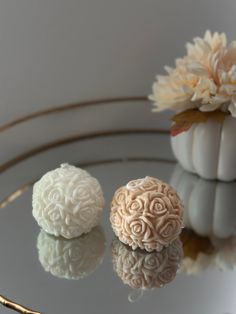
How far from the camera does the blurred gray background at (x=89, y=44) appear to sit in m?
0.84

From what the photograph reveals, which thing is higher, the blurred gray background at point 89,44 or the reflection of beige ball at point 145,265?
the blurred gray background at point 89,44

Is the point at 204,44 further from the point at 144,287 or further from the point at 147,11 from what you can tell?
the point at 144,287

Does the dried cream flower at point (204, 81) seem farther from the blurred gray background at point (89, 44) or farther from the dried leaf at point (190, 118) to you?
the blurred gray background at point (89, 44)

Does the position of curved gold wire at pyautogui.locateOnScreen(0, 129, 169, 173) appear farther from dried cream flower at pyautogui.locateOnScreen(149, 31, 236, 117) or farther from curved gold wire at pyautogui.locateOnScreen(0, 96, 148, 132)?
dried cream flower at pyautogui.locateOnScreen(149, 31, 236, 117)

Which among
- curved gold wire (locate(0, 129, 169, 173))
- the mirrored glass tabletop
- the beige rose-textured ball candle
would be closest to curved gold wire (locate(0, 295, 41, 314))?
the mirrored glass tabletop

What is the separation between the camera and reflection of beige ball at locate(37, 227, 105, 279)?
0.64 meters

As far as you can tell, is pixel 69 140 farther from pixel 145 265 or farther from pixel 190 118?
pixel 145 265

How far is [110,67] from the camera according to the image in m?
0.91

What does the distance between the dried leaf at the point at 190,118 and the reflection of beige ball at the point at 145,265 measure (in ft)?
0.50

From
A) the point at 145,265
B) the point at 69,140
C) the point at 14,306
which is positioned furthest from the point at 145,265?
the point at 69,140

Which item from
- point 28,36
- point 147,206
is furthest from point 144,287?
point 28,36

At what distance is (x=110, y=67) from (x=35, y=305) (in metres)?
0.41

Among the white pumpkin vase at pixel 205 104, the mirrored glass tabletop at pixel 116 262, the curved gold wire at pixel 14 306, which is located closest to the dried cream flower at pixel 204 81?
the white pumpkin vase at pixel 205 104

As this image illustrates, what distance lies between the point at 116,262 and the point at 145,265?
3 cm
